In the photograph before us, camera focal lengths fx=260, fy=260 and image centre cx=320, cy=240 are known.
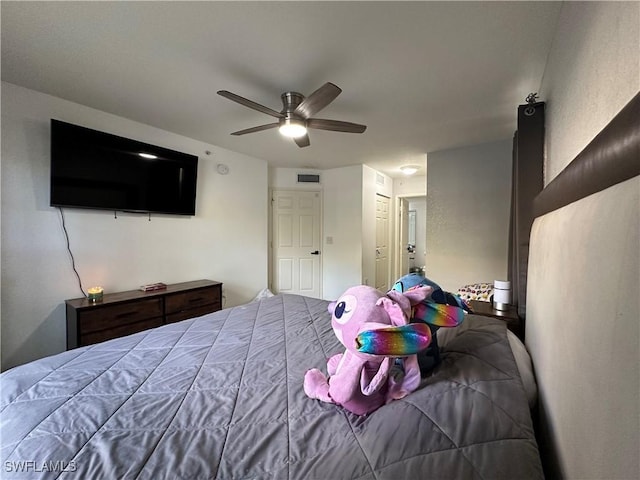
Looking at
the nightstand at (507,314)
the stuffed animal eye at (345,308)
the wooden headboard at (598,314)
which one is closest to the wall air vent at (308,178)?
the nightstand at (507,314)

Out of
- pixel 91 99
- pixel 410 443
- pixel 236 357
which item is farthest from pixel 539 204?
pixel 91 99

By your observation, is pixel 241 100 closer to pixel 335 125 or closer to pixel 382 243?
pixel 335 125

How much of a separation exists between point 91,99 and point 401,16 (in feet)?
8.60

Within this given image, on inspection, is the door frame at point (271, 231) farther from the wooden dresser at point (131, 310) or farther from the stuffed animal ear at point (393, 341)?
the stuffed animal ear at point (393, 341)

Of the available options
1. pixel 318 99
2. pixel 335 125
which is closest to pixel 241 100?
pixel 318 99

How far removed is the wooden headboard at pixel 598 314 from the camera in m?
0.34

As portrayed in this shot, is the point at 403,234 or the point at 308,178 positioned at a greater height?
the point at 308,178

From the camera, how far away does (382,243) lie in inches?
199

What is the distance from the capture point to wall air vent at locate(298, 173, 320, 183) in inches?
182

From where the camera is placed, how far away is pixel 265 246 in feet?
13.6

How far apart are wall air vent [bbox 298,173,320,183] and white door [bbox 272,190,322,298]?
21cm

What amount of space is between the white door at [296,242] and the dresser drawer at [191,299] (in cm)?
155

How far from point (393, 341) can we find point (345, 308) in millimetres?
238

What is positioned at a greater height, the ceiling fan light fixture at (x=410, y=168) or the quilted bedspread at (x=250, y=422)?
the ceiling fan light fixture at (x=410, y=168)
